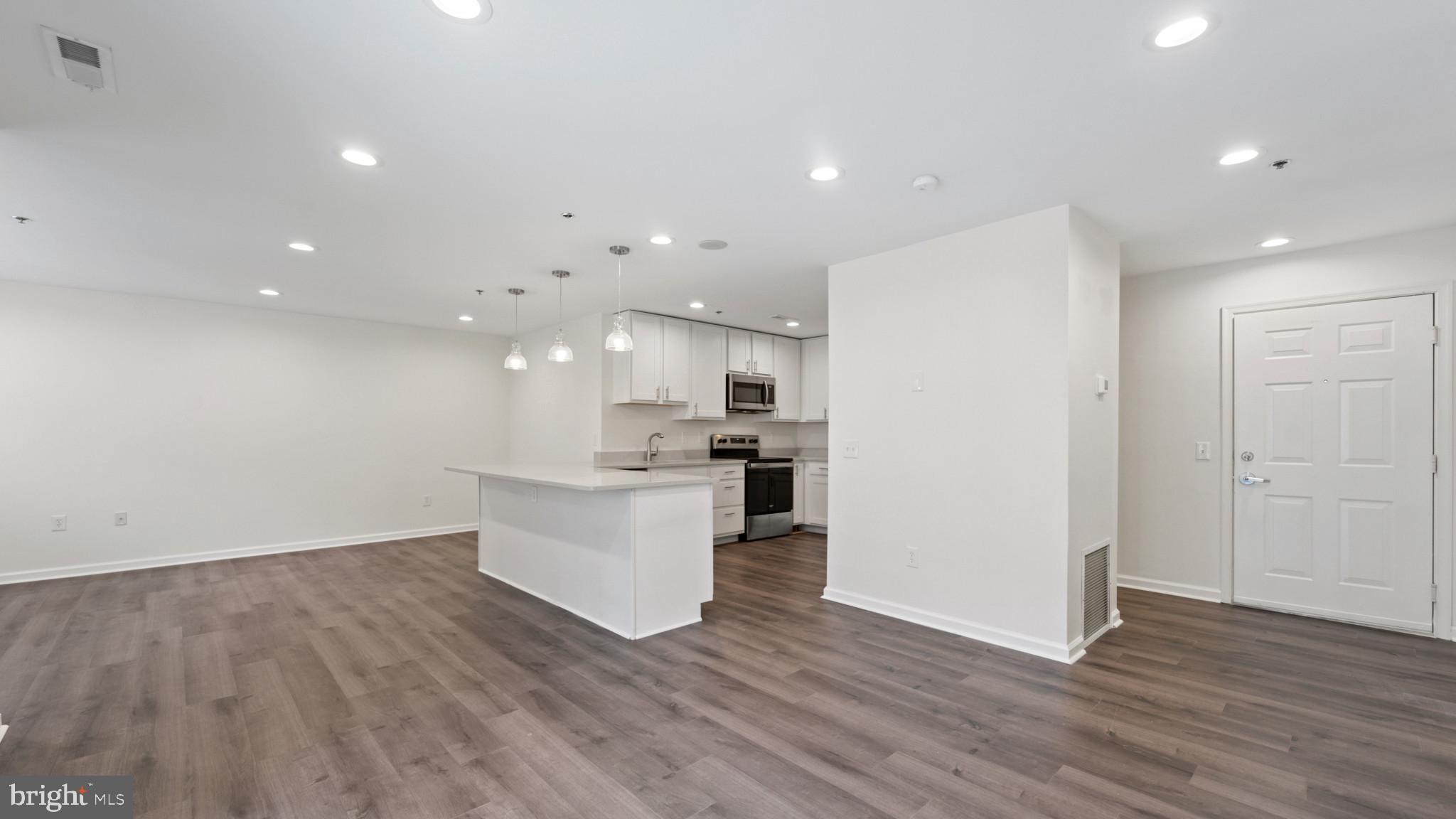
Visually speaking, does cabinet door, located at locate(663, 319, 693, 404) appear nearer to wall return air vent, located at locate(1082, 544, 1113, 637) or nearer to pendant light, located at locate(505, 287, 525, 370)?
pendant light, located at locate(505, 287, 525, 370)

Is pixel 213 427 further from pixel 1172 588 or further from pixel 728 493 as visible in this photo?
pixel 1172 588

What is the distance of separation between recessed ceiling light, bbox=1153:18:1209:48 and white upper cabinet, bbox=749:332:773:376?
5469 mm

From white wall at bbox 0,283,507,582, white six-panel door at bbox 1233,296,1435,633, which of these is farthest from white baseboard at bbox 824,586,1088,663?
white wall at bbox 0,283,507,582

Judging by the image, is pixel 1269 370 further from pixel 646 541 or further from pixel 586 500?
pixel 586 500

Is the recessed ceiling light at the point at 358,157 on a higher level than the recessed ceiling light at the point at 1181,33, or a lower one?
lower

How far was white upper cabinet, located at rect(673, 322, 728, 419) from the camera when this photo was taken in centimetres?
666

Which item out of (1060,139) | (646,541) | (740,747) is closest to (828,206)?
(1060,139)

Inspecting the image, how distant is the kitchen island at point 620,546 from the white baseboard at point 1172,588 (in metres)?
3.12

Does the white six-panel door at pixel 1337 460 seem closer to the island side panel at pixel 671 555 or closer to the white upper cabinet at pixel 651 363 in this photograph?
the island side panel at pixel 671 555

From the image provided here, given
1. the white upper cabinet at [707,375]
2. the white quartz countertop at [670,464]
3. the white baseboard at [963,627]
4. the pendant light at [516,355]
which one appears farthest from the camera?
the white upper cabinet at [707,375]

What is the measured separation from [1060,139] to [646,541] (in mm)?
2842

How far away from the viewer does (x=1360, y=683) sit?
294 centimetres

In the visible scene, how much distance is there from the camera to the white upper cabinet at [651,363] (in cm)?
613

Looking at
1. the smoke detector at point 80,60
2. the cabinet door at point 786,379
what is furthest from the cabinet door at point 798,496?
the smoke detector at point 80,60
